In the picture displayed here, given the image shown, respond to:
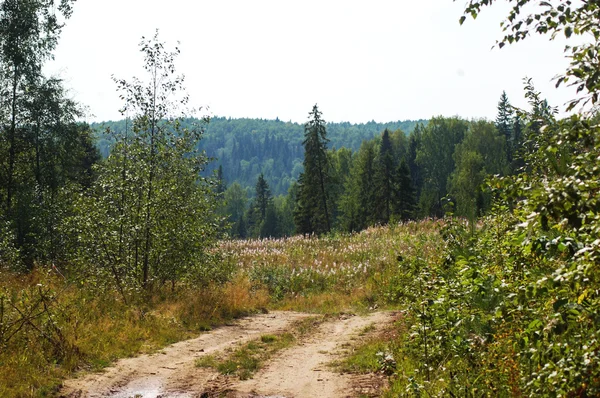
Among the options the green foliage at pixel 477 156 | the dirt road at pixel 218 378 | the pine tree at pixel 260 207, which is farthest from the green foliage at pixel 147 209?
the pine tree at pixel 260 207

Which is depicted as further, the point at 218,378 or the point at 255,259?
the point at 255,259

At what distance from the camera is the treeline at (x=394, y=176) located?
60406 millimetres

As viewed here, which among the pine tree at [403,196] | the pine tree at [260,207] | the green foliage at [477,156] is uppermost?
the green foliage at [477,156]

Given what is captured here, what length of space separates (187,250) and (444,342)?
1011 cm

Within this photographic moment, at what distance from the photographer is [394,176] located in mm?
63438

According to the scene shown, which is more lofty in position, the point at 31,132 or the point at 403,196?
the point at 31,132

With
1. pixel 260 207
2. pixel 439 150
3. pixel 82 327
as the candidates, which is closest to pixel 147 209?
pixel 82 327

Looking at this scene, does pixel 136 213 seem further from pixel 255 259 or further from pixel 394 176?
pixel 394 176

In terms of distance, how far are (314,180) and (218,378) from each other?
49.9 m

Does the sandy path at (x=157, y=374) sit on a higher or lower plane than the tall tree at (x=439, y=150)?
lower

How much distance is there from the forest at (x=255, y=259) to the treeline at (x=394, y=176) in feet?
95.8

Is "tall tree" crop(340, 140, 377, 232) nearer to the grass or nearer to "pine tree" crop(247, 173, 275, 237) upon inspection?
"pine tree" crop(247, 173, 275, 237)

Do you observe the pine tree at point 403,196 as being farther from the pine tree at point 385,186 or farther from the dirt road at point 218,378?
the dirt road at point 218,378

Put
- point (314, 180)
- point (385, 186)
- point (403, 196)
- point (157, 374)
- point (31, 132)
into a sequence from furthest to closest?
point (385, 186)
point (403, 196)
point (314, 180)
point (31, 132)
point (157, 374)
